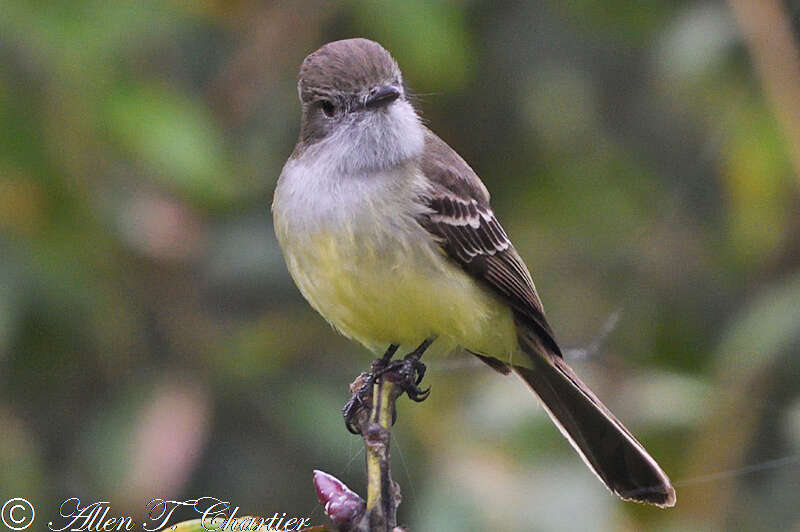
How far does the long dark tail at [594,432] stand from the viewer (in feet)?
11.7

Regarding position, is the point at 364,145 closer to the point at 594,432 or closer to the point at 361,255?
the point at 361,255

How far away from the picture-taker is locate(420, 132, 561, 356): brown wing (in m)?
3.77

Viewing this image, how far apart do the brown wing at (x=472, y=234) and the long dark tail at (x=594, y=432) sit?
0.23 ft

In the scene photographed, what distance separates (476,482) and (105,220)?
4.73 ft

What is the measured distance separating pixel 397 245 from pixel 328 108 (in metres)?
0.42

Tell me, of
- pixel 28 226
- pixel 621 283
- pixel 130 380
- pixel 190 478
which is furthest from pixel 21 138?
pixel 621 283

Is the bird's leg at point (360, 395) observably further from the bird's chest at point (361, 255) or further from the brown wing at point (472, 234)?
the brown wing at point (472, 234)

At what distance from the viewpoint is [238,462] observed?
4965 mm

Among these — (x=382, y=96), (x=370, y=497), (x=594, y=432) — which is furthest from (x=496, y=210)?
(x=370, y=497)

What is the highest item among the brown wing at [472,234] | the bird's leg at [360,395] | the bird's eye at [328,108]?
the bird's eye at [328,108]

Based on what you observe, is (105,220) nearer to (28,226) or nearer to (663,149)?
(28,226)

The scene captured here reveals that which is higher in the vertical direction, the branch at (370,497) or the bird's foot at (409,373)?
the branch at (370,497)

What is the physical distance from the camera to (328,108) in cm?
375
